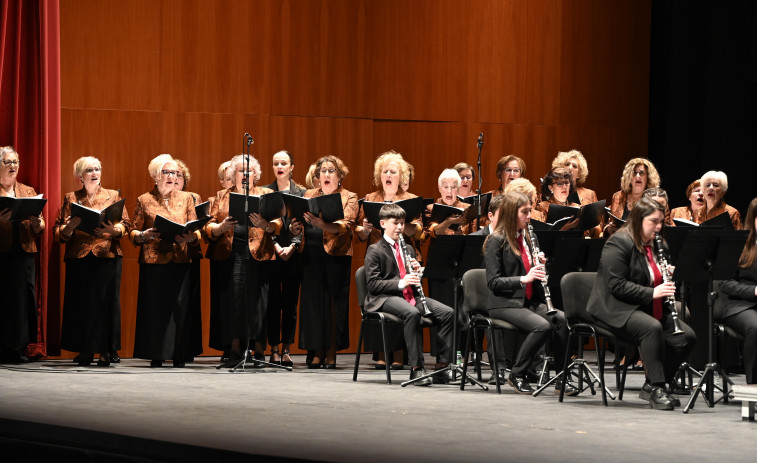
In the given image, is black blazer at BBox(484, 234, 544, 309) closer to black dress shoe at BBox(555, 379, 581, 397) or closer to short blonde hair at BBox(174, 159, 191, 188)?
black dress shoe at BBox(555, 379, 581, 397)

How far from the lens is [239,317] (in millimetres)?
8156

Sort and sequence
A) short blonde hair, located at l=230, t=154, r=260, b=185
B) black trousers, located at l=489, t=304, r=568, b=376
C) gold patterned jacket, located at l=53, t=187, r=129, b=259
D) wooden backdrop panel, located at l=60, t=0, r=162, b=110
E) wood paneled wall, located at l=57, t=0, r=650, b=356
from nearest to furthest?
black trousers, located at l=489, t=304, r=568, b=376
gold patterned jacket, located at l=53, t=187, r=129, b=259
short blonde hair, located at l=230, t=154, r=260, b=185
wooden backdrop panel, located at l=60, t=0, r=162, b=110
wood paneled wall, located at l=57, t=0, r=650, b=356

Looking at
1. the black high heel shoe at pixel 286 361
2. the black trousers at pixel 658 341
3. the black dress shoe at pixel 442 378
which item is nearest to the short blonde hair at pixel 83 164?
the black high heel shoe at pixel 286 361

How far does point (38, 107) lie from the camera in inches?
336

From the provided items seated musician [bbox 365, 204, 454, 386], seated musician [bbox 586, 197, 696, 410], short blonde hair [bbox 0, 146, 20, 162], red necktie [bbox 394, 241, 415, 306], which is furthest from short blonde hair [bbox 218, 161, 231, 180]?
seated musician [bbox 586, 197, 696, 410]

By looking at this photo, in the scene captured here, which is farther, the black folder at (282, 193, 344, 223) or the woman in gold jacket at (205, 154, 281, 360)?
the woman in gold jacket at (205, 154, 281, 360)

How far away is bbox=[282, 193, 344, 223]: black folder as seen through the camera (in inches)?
307

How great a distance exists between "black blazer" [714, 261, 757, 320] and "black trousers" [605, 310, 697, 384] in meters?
0.49

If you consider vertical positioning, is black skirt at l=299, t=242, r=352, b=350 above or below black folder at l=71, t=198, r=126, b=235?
below

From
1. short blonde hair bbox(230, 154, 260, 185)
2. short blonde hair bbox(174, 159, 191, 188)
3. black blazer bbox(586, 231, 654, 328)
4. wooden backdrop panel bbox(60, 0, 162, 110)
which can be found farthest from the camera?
wooden backdrop panel bbox(60, 0, 162, 110)

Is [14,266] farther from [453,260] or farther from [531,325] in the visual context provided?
[531,325]

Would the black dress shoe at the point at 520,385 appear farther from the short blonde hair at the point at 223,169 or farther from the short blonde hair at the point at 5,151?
the short blonde hair at the point at 5,151

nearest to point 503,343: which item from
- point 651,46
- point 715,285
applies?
point 715,285

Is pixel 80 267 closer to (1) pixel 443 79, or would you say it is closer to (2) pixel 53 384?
(2) pixel 53 384
